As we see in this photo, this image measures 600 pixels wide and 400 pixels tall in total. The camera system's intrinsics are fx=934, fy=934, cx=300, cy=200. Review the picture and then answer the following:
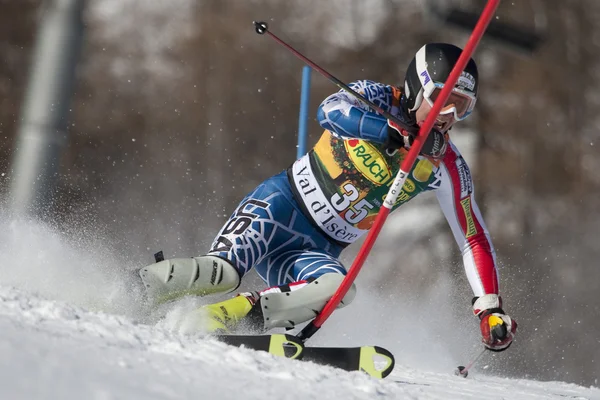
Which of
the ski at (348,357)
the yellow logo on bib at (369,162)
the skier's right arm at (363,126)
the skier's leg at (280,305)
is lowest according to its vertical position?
the ski at (348,357)

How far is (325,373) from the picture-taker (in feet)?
8.20

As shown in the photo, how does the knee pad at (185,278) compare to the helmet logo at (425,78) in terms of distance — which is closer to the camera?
the knee pad at (185,278)

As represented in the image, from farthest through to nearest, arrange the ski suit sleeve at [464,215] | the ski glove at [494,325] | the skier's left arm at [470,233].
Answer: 1. the ski suit sleeve at [464,215]
2. the skier's left arm at [470,233]
3. the ski glove at [494,325]

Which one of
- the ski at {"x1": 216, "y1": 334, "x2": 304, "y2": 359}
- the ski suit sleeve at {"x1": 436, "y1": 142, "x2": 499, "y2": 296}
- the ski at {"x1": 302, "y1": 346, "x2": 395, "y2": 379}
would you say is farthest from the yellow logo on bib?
the ski at {"x1": 216, "y1": 334, "x2": 304, "y2": 359}

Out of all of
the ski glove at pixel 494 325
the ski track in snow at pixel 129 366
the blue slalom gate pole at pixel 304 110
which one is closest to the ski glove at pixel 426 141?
the ski glove at pixel 494 325

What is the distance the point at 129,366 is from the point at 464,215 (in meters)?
2.34

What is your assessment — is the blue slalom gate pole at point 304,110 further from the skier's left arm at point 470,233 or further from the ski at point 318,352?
the ski at point 318,352

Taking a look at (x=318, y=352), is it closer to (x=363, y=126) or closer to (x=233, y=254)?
(x=233, y=254)

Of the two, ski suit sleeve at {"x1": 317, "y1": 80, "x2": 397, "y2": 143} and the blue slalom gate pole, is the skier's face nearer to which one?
ski suit sleeve at {"x1": 317, "y1": 80, "x2": 397, "y2": 143}

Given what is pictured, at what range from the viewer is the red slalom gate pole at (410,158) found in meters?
3.40

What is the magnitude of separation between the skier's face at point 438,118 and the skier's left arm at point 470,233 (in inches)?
10.0

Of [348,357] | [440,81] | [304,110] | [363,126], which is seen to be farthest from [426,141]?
[304,110]

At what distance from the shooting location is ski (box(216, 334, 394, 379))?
3.20 meters

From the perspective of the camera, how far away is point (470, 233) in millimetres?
4070
